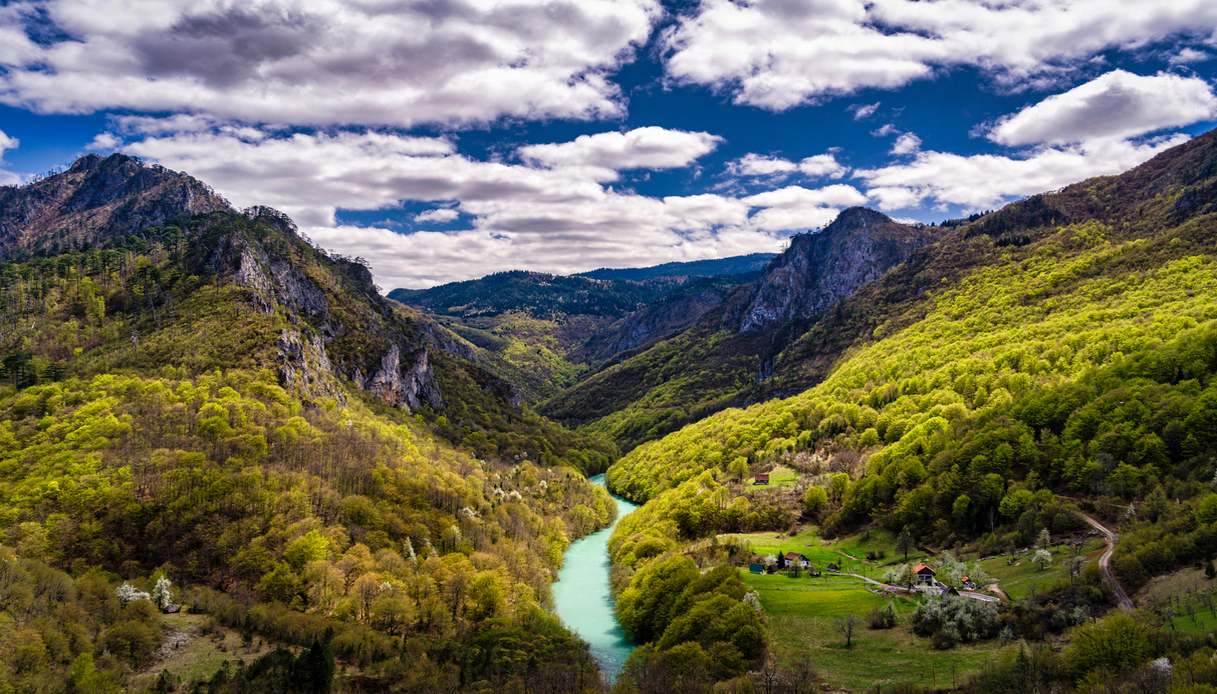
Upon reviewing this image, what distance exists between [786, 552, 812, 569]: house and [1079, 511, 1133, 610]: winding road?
40.9 meters

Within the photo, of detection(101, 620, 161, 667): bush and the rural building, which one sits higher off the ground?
detection(101, 620, 161, 667): bush

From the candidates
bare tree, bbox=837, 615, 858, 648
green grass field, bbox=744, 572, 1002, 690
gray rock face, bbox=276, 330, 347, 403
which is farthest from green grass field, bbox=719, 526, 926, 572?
gray rock face, bbox=276, 330, 347, 403

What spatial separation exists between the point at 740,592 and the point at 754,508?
179ft

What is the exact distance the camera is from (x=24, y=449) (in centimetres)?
11594

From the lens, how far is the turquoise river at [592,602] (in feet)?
354

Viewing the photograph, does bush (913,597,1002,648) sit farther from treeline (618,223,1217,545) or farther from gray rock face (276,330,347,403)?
gray rock face (276,330,347,403)

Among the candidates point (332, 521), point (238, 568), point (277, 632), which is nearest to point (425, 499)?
point (332, 521)

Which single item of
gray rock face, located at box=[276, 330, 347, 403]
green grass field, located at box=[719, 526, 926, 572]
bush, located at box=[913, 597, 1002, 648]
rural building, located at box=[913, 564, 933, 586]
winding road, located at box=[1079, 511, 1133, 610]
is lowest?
green grass field, located at box=[719, 526, 926, 572]

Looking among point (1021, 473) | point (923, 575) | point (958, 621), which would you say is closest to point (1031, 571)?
point (923, 575)

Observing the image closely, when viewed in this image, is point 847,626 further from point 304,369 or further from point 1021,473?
point 304,369

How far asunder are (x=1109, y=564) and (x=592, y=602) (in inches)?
3432

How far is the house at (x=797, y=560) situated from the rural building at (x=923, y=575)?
1944cm

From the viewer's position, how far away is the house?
113188mm

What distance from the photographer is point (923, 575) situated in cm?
9456
